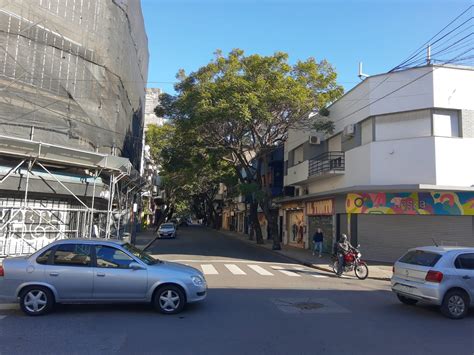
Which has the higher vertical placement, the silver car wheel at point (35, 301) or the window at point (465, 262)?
the window at point (465, 262)

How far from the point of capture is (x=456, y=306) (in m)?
8.90

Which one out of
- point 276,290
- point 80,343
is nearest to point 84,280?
point 80,343

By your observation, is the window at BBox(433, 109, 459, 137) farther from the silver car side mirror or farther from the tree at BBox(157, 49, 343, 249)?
the silver car side mirror

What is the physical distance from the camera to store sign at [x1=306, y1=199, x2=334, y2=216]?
25031 millimetres

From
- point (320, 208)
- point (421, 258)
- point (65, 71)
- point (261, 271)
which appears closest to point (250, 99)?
point (320, 208)

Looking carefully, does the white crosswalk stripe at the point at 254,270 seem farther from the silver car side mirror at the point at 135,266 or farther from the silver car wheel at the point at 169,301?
the silver car side mirror at the point at 135,266

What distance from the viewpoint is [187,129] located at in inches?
1088

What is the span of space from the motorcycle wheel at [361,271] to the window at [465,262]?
20.8ft

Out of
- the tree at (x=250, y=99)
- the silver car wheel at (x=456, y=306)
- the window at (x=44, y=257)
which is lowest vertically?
the silver car wheel at (x=456, y=306)

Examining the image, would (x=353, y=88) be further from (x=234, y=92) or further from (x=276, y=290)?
(x=276, y=290)

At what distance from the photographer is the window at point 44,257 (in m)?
8.17

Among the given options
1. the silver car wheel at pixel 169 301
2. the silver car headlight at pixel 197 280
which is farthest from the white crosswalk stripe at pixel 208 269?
the silver car wheel at pixel 169 301

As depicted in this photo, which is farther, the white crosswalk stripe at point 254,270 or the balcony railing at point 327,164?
the balcony railing at point 327,164

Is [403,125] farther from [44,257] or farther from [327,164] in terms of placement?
[44,257]
